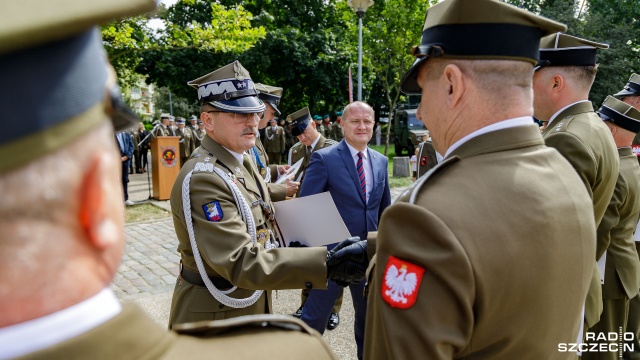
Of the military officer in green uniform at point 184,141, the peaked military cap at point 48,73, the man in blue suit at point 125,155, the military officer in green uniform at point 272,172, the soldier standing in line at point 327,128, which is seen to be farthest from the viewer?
the soldier standing in line at point 327,128

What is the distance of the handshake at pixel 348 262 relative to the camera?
2.16 m

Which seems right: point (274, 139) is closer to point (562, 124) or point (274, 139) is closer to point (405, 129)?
point (405, 129)

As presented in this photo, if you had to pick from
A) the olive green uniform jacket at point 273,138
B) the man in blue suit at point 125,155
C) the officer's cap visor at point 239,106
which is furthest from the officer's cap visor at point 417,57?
the olive green uniform jacket at point 273,138

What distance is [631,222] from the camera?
3.49 m

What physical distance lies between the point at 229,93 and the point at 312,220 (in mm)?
980

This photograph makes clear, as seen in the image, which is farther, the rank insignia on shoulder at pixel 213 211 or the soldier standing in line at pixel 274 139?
the soldier standing in line at pixel 274 139

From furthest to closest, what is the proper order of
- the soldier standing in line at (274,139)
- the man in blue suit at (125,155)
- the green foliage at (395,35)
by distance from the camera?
the green foliage at (395,35) → the soldier standing in line at (274,139) → the man in blue suit at (125,155)

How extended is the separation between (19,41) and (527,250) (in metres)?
1.27

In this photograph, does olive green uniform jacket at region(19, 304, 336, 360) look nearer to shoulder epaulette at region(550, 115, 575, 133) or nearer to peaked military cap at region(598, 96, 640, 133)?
shoulder epaulette at region(550, 115, 575, 133)

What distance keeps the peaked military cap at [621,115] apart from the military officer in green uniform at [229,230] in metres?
2.94

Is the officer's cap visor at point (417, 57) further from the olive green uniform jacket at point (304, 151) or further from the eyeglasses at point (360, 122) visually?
the olive green uniform jacket at point (304, 151)

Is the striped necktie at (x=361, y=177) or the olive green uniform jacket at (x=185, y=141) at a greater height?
the striped necktie at (x=361, y=177)

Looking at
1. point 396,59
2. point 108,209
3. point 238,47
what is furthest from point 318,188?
point 396,59

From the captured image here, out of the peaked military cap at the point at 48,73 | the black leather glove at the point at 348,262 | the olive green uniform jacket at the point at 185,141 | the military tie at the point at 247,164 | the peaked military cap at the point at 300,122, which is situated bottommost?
the olive green uniform jacket at the point at 185,141
